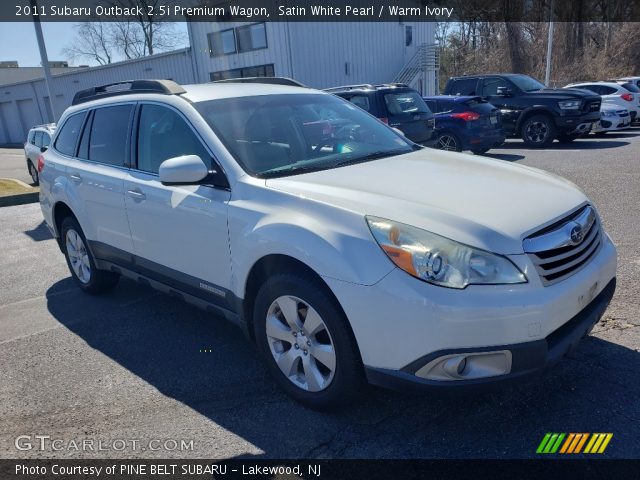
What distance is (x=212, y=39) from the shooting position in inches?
996

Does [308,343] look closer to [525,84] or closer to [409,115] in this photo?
[409,115]

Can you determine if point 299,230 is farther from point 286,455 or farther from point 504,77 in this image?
point 504,77

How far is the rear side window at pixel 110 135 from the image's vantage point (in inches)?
166

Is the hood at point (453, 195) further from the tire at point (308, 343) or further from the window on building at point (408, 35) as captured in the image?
the window on building at point (408, 35)

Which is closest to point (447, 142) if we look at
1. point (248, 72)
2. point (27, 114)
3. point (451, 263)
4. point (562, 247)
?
point (562, 247)

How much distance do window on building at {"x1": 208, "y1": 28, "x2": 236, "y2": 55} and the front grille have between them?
2373 centimetres

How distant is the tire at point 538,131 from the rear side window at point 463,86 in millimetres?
1743

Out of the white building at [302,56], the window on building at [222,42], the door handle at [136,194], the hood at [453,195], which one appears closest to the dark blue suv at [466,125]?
the hood at [453,195]

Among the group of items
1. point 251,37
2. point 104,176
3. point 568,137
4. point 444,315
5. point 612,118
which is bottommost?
point 568,137

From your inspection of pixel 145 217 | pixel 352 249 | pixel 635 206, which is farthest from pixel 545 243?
pixel 635 206

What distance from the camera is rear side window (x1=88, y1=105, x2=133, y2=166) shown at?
4.23m

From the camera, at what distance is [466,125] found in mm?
11539

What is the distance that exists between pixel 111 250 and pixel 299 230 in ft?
7.70

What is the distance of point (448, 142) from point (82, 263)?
29.2 feet
